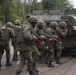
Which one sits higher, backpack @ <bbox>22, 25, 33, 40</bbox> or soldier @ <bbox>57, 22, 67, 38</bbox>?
backpack @ <bbox>22, 25, 33, 40</bbox>

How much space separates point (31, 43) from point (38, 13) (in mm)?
6703

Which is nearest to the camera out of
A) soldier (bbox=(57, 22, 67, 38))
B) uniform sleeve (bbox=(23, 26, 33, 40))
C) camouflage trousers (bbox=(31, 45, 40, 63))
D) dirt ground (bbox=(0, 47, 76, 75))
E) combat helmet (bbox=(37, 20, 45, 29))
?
uniform sleeve (bbox=(23, 26, 33, 40))

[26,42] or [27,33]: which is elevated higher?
[27,33]

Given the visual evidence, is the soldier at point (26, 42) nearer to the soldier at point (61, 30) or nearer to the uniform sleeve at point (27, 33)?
the uniform sleeve at point (27, 33)

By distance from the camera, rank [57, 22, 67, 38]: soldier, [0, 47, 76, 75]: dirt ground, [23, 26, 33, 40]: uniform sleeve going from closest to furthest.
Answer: [23, 26, 33, 40]: uniform sleeve, [0, 47, 76, 75]: dirt ground, [57, 22, 67, 38]: soldier

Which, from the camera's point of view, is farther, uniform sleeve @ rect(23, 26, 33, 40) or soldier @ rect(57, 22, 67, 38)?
soldier @ rect(57, 22, 67, 38)

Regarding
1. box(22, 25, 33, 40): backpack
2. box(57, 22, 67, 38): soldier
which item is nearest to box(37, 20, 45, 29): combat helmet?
box(57, 22, 67, 38): soldier

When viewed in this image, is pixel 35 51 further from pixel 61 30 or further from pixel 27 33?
pixel 61 30

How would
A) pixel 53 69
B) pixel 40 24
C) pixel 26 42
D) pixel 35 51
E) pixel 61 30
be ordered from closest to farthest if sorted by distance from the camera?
pixel 26 42
pixel 35 51
pixel 40 24
pixel 53 69
pixel 61 30

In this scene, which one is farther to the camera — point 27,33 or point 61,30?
point 61,30

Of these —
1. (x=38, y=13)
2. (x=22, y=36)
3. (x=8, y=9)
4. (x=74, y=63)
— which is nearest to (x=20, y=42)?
(x=22, y=36)

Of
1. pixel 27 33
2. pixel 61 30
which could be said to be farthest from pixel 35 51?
pixel 61 30

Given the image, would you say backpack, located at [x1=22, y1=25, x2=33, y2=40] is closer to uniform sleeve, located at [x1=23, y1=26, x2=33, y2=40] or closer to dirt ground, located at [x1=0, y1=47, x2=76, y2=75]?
uniform sleeve, located at [x1=23, y1=26, x2=33, y2=40]

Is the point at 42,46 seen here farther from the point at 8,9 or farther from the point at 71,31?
the point at 8,9
